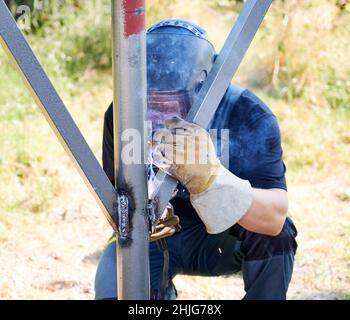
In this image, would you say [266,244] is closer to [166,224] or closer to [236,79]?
[166,224]

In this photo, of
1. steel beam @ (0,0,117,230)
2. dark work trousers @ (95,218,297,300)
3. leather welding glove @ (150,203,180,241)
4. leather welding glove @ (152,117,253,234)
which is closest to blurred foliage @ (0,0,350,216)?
dark work trousers @ (95,218,297,300)

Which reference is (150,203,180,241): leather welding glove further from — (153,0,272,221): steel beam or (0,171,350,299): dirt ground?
(0,171,350,299): dirt ground

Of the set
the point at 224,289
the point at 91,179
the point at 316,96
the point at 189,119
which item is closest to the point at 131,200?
the point at 91,179

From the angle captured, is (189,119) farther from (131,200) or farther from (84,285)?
(84,285)

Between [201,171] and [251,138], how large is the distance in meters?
0.54

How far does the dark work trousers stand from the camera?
2527 mm

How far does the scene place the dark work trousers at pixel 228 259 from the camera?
2.53 m

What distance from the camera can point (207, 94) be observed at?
1.98m

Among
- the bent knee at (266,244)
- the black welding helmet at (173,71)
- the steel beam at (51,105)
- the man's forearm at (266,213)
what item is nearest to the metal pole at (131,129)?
the steel beam at (51,105)

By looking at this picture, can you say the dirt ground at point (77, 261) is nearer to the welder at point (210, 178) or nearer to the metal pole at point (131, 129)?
the welder at point (210, 178)

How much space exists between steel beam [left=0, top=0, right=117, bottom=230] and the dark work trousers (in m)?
0.73

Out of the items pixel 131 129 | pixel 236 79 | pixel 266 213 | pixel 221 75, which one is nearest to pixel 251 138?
pixel 266 213

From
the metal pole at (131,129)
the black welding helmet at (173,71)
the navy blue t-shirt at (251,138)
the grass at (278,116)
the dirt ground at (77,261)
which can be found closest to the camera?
the metal pole at (131,129)

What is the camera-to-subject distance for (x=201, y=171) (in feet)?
6.68
